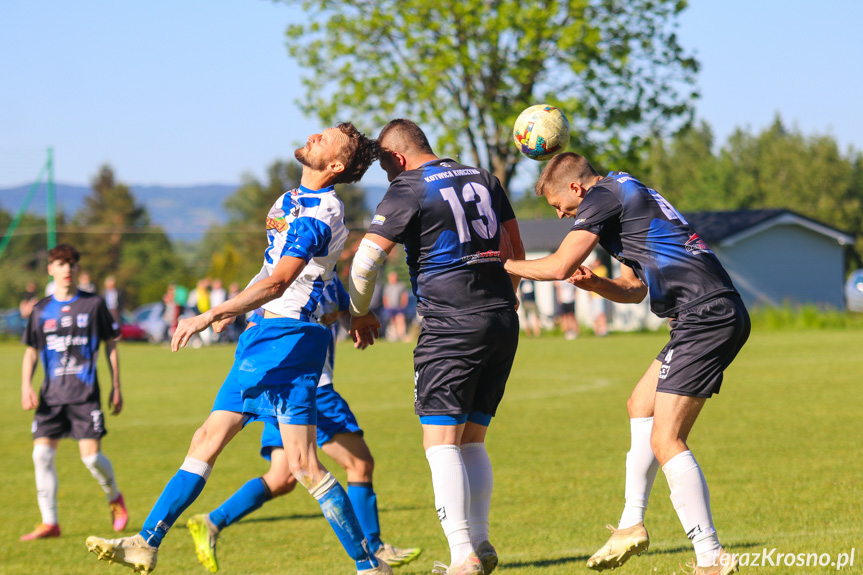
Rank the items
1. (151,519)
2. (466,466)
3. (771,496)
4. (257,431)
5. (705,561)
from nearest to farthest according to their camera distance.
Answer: (705,561), (151,519), (466,466), (771,496), (257,431)

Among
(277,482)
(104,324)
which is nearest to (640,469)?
(277,482)

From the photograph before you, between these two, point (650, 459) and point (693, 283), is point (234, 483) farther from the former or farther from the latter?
point (693, 283)

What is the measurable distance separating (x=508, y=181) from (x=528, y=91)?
3341 millimetres

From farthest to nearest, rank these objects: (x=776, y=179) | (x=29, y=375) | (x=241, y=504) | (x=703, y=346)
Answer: (x=776, y=179)
(x=29, y=375)
(x=241, y=504)
(x=703, y=346)

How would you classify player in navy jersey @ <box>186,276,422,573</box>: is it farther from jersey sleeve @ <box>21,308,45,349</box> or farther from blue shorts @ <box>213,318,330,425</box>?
jersey sleeve @ <box>21,308,45,349</box>

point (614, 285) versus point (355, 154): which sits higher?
point (355, 154)

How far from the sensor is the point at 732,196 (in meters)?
91.8

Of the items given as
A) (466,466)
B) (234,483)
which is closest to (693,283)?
(466,466)

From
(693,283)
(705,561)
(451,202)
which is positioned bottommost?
(705,561)

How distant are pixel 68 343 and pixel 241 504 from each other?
9.13ft

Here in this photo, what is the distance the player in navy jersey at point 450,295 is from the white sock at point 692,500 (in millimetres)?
954

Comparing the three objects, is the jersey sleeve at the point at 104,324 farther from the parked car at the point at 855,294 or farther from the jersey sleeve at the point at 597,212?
the parked car at the point at 855,294

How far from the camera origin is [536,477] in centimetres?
924

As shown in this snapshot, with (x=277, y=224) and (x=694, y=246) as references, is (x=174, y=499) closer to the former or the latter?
(x=277, y=224)
